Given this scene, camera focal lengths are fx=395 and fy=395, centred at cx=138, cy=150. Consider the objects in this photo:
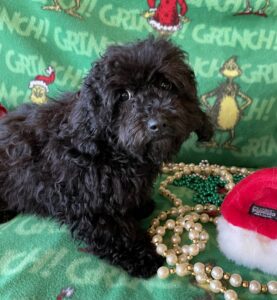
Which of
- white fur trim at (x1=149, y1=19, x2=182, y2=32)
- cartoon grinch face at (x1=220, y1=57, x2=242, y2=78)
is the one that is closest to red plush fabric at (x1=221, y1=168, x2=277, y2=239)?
cartoon grinch face at (x1=220, y1=57, x2=242, y2=78)

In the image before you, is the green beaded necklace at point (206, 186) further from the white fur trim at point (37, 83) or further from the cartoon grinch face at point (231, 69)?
the white fur trim at point (37, 83)

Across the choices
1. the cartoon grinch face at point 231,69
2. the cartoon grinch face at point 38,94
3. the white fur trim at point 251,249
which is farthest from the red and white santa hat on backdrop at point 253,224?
the cartoon grinch face at point 38,94

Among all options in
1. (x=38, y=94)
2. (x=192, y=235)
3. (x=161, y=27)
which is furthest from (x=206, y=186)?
(x=38, y=94)

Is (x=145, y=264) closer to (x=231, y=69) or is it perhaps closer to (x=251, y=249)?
(x=251, y=249)

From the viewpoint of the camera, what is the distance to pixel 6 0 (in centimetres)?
192

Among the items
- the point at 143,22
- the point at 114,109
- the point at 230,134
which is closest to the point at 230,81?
the point at 230,134

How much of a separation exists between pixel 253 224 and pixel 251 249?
9 cm

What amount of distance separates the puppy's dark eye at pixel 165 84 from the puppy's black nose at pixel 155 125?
18cm

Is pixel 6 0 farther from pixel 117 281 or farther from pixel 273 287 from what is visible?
pixel 273 287

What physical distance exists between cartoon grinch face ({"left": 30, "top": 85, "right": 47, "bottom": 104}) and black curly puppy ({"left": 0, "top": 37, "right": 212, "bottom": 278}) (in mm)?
357

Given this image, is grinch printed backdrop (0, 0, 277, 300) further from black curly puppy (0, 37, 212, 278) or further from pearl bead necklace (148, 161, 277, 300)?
black curly puppy (0, 37, 212, 278)

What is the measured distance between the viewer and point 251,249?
1.39 metres

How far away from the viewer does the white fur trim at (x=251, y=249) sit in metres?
1.38

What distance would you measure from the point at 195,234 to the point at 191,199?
0.33m
